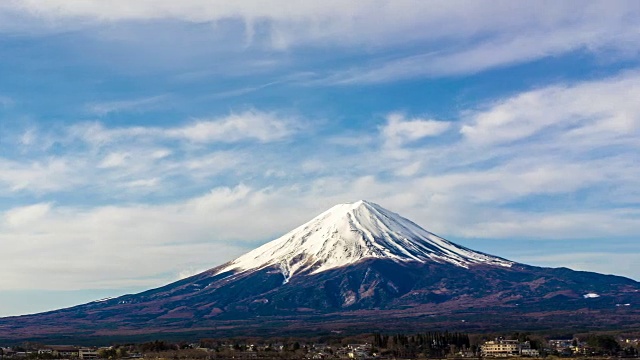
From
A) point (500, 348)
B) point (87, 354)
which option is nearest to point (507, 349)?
point (500, 348)

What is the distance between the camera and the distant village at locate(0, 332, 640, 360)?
445 feet

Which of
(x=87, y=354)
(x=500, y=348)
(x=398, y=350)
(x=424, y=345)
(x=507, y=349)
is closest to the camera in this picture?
(x=398, y=350)

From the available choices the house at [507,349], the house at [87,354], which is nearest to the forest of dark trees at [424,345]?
the house at [507,349]

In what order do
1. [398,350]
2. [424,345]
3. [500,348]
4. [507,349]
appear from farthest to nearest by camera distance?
[500,348] < [507,349] < [424,345] < [398,350]

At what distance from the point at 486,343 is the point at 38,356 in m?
69.7

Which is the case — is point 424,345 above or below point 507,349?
above

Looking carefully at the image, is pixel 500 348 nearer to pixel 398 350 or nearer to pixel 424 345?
pixel 424 345

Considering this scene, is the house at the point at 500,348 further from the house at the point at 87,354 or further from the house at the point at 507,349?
the house at the point at 87,354

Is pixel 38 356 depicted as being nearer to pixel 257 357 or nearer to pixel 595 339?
pixel 257 357

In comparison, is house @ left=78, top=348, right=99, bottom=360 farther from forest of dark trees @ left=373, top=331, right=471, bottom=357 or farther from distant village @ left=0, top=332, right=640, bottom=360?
forest of dark trees @ left=373, top=331, right=471, bottom=357

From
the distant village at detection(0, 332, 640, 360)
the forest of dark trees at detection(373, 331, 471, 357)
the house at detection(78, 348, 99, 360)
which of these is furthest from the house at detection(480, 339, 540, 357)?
the house at detection(78, 348, 99, 360)

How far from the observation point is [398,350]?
461 ft

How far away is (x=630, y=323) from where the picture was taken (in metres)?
199

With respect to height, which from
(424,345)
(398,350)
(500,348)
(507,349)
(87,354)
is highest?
(87,354)
